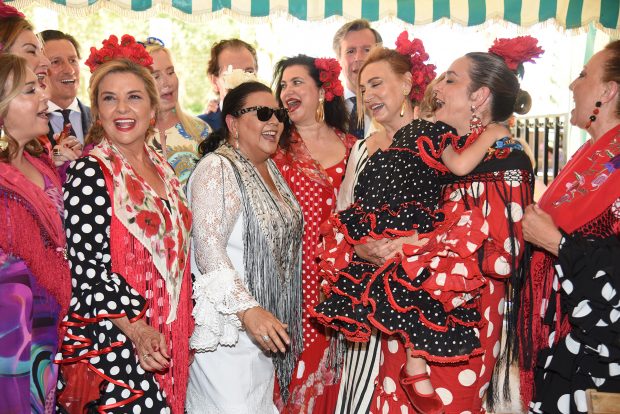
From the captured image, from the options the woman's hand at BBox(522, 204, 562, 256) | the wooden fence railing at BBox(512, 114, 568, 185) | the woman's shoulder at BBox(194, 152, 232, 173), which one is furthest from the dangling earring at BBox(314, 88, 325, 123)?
the wooden fence railing at BBox(512, 114, 568, 185)

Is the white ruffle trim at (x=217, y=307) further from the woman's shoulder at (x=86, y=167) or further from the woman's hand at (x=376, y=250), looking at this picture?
the woman's shoulder at (x=86, y=167)

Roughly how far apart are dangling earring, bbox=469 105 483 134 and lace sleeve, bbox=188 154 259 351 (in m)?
1.15

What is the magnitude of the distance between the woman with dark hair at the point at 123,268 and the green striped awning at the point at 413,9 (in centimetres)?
333

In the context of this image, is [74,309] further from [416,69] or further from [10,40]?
[416,69]

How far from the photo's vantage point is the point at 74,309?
2879 millimetres

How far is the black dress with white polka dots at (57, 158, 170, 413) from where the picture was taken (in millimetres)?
2854

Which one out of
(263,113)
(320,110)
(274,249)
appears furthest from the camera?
(320,110)

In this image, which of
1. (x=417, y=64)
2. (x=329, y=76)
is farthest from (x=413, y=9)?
(x=417, y=64)

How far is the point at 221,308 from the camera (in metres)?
3.19

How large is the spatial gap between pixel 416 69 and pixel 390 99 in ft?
0.79

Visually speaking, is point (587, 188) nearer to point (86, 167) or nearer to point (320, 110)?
point (320, 110)

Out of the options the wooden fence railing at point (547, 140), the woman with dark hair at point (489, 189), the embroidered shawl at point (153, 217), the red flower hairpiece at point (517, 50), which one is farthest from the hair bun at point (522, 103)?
the wooden fence railing at point (547, 140)

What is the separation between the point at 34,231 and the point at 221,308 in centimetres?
86

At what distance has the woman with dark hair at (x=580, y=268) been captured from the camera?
2918 millimetres
